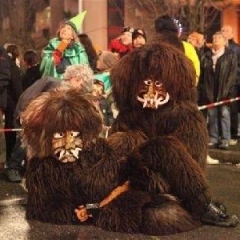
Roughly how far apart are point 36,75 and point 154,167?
4335mm

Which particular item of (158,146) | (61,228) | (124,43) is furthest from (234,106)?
(61,228)

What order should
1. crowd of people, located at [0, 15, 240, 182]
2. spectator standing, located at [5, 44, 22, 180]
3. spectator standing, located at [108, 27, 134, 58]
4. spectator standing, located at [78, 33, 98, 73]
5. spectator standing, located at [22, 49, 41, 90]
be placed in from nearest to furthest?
1. crowd of people, located at [0, 15, 240, 182]
2. spectator standing, located at [5, 44, 22, 180]
3. spectator standing, located at [78, 33, 98, 73]
4. spectator standing, located at [108, 27, 134, 58]
5. spectator standing, located at [22, 49, 41, 90]

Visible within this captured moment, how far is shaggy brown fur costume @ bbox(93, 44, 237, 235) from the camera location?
4691mm

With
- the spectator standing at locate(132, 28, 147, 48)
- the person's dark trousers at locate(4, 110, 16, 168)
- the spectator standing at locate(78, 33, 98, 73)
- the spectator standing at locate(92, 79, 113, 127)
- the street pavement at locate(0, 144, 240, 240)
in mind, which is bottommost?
the street pavement at locate(0, 144, 240, 240)

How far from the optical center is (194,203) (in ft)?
15.6

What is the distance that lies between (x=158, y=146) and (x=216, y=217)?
0.75 metres

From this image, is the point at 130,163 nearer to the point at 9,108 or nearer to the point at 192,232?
the point at 192,232

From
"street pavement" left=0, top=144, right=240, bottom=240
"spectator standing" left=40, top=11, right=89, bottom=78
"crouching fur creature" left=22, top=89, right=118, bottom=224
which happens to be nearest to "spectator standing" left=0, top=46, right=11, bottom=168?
"spectator standing" left=40, top=11, right=89, bottom=78

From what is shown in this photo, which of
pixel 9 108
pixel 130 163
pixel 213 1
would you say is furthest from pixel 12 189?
pixel 213 1

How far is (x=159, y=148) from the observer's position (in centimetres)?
469

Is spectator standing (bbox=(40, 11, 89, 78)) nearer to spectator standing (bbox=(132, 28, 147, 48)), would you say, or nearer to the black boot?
spectator standing (bbox=(132, 28, 147, 48))

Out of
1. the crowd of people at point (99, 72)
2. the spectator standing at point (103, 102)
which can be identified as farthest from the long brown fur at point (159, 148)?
the spectator standing at point (103, 102)

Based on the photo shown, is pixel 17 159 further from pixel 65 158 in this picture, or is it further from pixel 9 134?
pixel 65 158

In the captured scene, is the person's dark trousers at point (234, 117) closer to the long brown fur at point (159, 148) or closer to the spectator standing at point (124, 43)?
the spectator standing at point (124, 43)
